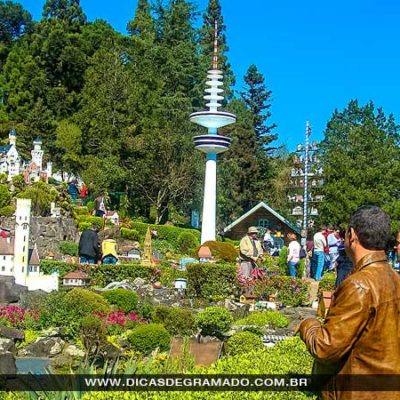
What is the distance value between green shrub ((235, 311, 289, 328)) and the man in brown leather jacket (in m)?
9.47

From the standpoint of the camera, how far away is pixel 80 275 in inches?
658

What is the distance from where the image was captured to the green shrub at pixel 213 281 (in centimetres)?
1633

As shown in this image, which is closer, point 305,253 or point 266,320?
point 266,320

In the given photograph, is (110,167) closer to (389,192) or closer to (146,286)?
(389,192)

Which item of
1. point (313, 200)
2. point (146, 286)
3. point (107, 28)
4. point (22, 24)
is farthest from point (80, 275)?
point (22, 24)

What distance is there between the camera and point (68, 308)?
1203 centimetres

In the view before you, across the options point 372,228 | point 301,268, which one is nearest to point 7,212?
point 301,268

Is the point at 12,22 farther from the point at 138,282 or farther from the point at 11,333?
the point at 11,333

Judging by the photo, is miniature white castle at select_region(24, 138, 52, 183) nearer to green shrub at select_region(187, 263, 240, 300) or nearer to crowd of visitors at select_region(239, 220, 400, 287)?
crowd of visitors at select_region(239, 220, 400, 287)

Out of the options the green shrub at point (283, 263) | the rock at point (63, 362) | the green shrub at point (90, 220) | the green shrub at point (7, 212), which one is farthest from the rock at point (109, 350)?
the green shrub at point (90, 220)

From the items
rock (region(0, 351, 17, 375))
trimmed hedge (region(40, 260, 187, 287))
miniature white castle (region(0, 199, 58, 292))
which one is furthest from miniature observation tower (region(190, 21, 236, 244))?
rock (region(0, 351, 17, 375))

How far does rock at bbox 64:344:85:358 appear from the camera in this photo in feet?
34.3

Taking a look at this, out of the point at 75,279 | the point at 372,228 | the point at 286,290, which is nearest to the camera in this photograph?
the point at 372,228

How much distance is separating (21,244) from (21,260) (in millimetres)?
385
